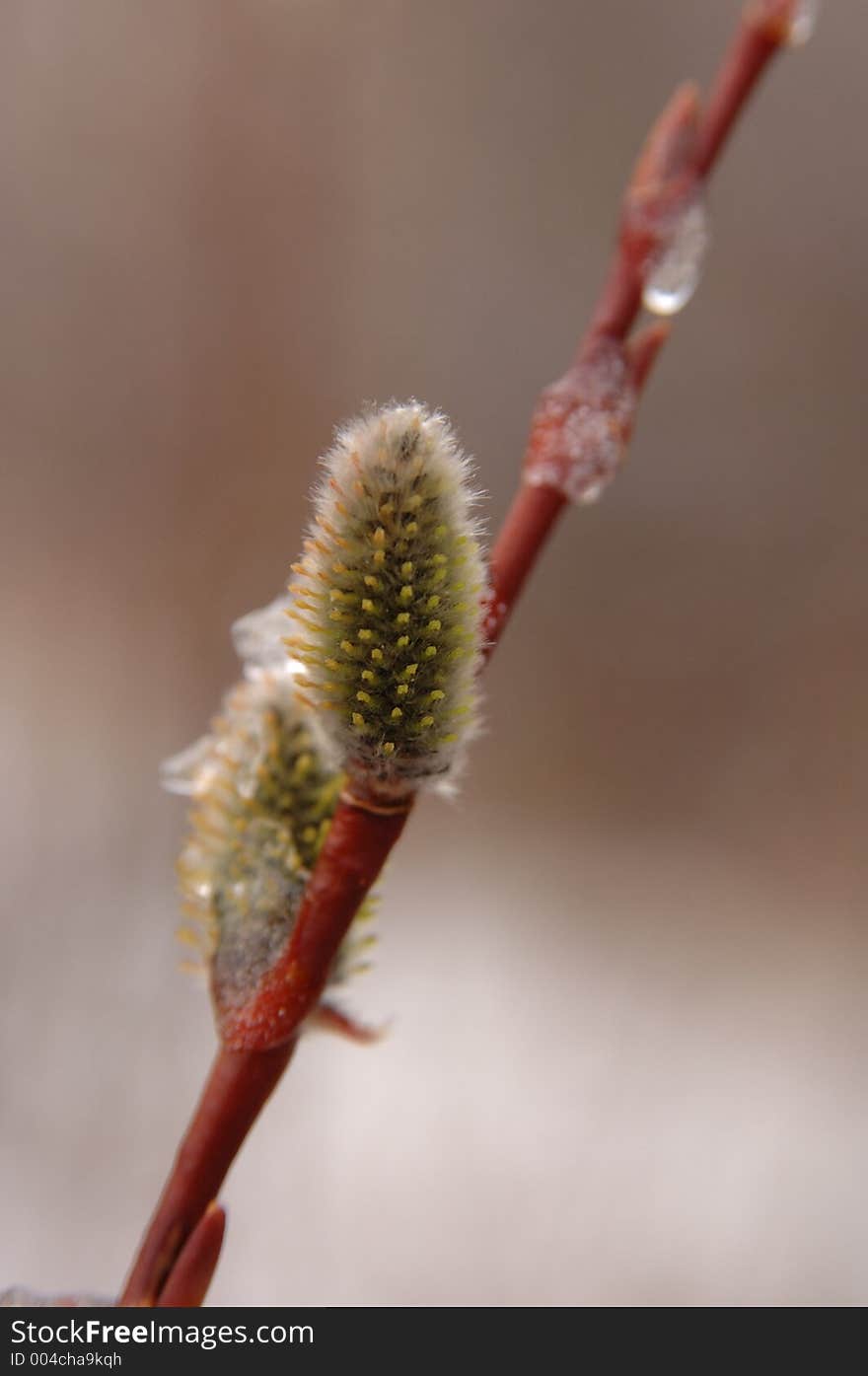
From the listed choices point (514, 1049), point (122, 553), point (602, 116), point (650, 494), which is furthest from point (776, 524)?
point (122, 553)

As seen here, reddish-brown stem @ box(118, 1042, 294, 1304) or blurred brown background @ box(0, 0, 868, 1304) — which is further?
blurred brown background @ box(0, 0, 868, 1304)

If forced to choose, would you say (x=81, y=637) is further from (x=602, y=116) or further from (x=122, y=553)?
(x=602, y=116)

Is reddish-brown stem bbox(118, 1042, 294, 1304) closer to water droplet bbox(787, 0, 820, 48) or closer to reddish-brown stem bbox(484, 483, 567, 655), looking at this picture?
reddish-brown stem bbox(484, 483, 567, 655)

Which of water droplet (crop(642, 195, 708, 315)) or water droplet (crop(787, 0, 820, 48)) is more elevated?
water droplet (crop(787, 0, 820, 48))

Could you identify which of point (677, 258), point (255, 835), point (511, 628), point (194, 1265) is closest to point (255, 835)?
point (255, 835)

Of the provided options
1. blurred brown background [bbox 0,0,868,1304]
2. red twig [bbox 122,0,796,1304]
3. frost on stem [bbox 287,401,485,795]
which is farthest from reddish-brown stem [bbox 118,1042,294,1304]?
blurred brown background [bbox 0,0,868,1304]

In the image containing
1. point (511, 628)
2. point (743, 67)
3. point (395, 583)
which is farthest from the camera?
point (511, 628)

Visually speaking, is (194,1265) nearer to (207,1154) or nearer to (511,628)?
(207,1154)
